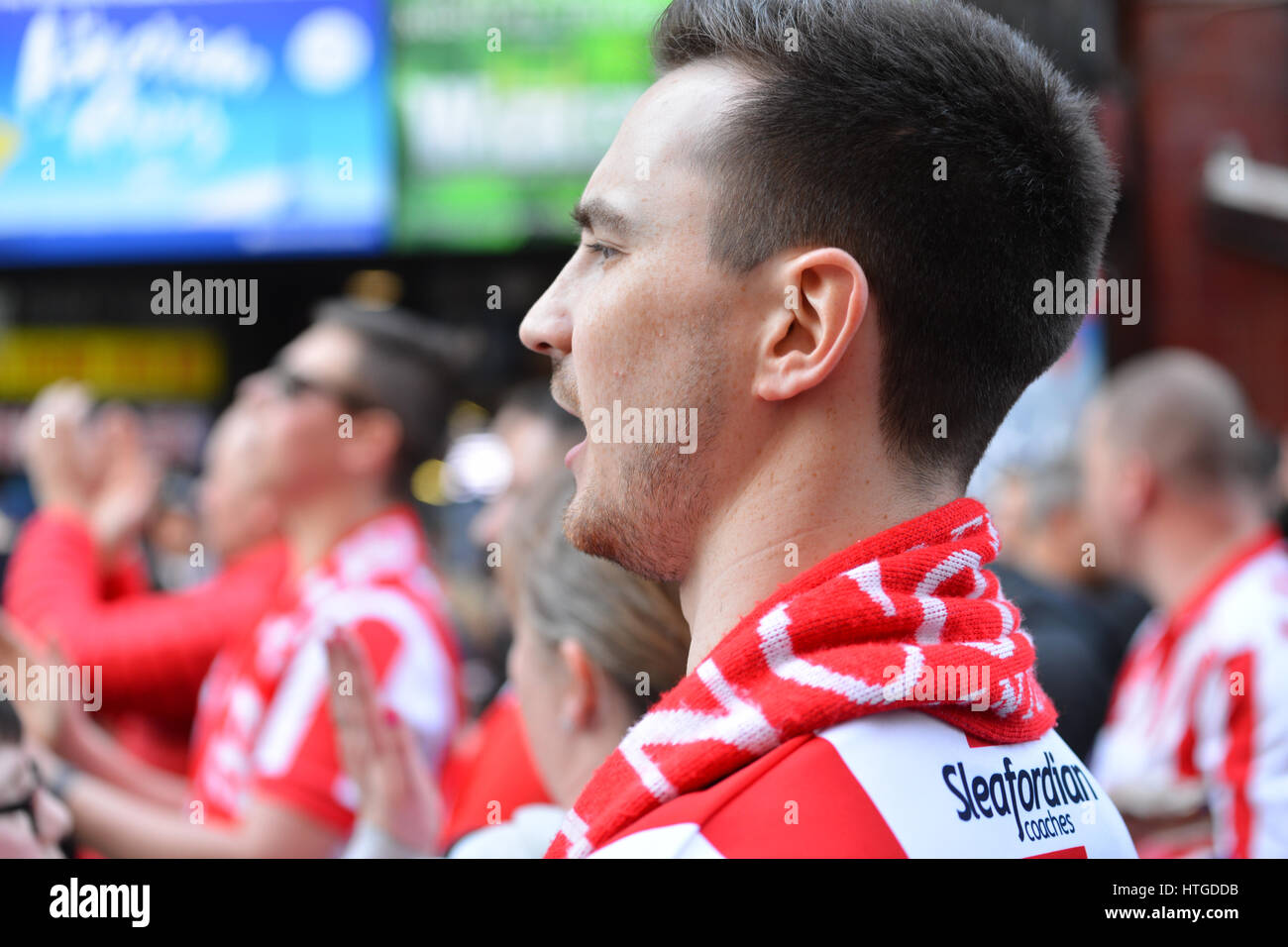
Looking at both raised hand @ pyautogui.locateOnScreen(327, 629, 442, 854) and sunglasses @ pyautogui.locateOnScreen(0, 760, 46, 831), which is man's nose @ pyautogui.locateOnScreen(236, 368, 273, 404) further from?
sunglasses @ pyautogui.locateOnScreen(0, 760, 46, 831)

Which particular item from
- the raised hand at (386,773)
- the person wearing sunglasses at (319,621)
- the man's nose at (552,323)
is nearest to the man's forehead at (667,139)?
the man's nose at (552,323)

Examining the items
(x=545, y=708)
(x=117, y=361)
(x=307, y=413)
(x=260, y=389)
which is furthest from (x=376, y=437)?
(x=117, y=361)

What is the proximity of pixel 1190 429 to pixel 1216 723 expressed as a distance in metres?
1.00

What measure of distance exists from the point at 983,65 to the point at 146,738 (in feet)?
10.4

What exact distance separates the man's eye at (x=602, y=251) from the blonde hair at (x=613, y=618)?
58 centimetres

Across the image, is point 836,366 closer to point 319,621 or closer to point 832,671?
point 832,671

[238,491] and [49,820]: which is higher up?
[238,491]

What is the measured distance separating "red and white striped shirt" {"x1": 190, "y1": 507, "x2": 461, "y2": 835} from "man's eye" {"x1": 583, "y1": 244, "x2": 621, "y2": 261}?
59.3 inches

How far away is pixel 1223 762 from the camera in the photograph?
2.86 m

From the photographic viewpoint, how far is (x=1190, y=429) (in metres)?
3.61

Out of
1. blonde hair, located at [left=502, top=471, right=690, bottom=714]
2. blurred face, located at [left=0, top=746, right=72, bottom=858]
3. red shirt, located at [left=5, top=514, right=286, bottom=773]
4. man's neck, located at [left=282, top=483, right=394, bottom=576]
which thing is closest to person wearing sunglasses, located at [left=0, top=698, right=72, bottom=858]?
blurred face, located at [left=0, top=746, right=72, bottom=858]

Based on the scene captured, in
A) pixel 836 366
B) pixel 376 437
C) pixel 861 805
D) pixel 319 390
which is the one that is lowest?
pixel 861 805

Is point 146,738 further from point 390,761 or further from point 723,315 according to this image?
point 723,315
